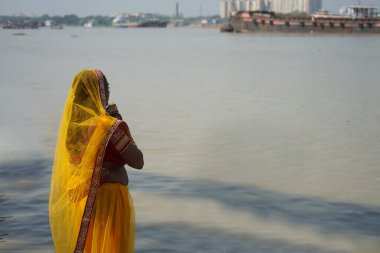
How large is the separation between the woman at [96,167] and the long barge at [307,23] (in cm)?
7070

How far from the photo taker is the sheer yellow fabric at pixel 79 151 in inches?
114

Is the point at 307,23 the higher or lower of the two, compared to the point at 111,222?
lower

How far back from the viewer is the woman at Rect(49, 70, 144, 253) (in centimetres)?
289

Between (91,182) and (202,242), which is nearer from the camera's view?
(91,182)

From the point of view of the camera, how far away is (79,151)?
2980 millimetres

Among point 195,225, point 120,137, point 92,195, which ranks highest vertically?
point 120,137

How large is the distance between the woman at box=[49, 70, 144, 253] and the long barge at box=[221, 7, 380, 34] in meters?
70.7

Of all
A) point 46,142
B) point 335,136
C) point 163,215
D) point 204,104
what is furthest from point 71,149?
point 204,104

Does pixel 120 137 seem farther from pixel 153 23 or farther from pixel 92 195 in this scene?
pixel 153 23

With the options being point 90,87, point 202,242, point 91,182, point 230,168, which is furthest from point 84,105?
point 230,168

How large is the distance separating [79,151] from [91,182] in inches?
6.0

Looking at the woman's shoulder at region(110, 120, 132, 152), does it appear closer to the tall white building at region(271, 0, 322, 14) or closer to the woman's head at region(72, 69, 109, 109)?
the woman's head at region(72, 69, 109, 109)

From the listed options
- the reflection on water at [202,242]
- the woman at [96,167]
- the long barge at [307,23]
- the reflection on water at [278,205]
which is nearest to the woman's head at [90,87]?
the woman at [96,167]

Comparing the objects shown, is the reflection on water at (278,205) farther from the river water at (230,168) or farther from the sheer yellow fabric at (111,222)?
the sheer yellow fabric at (111,222)
